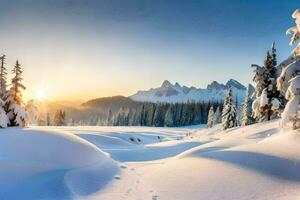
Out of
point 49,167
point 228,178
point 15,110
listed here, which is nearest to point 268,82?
point 15,110

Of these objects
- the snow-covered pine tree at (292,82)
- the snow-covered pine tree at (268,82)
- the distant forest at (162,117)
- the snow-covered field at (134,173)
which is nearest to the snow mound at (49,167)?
the snow-covered field at (134,173)

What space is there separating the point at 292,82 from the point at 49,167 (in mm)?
10813

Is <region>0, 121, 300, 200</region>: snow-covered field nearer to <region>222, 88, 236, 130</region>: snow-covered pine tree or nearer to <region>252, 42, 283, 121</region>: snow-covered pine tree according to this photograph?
<region>252, 42, 283, 121</region>: snow-covered pine tree

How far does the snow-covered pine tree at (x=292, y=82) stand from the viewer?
14.9 m

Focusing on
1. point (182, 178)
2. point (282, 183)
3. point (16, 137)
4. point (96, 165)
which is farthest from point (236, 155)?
point (16, 137)

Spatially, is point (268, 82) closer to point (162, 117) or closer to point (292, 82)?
point (292, 82)

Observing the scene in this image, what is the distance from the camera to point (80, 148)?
17.7m

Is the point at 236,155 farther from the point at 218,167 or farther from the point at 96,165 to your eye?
the point at 96,165

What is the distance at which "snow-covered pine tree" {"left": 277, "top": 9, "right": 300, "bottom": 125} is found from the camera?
14906 mm

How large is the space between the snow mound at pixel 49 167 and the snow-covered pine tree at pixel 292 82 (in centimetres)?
825

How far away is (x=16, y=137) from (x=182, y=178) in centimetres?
830

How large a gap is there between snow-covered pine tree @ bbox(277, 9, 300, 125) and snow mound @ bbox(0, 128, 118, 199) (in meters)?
8.25

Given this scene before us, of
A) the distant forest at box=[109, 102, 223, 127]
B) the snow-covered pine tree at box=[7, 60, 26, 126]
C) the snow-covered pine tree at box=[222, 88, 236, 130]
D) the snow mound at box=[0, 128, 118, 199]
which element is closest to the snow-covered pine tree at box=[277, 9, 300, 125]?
the snow mound at box=[0, 128, 118, 199]

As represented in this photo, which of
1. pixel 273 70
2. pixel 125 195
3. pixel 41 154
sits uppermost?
pixel 273 70
